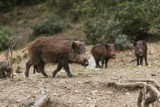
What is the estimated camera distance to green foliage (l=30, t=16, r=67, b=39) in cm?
2856

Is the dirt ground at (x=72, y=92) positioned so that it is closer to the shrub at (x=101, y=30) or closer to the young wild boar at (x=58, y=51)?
the young wild boar at (x=58, y=51)

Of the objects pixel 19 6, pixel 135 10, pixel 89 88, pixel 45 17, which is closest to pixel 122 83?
pixel 89 88

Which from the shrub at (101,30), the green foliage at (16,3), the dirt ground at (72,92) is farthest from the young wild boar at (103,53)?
the green foliage at (16,3)

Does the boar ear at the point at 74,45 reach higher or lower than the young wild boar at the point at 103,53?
higher

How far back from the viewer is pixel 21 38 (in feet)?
91.0

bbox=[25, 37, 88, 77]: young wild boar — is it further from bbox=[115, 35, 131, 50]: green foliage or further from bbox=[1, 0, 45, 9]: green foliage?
bbox=[1, 0, 45, 9]: green foliage

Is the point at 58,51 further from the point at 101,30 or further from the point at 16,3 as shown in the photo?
the point at 16,3

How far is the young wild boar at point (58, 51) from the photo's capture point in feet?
A: 38.9

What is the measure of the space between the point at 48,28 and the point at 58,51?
55.4 ft

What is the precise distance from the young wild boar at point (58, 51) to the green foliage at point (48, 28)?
1638cm

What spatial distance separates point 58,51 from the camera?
11.9m

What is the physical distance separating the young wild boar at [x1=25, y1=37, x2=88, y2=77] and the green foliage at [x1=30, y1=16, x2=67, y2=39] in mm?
16377

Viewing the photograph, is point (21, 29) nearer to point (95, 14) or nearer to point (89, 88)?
point (95, 14)

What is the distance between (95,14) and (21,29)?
711 cm
